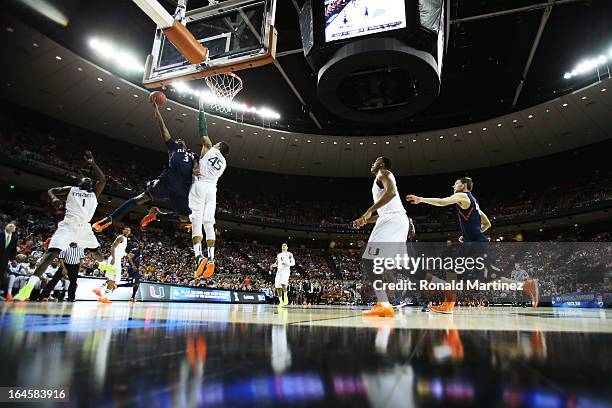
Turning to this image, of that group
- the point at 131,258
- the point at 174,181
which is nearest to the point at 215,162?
the point at 174,181

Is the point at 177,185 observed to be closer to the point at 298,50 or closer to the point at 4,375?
the point at 4,375

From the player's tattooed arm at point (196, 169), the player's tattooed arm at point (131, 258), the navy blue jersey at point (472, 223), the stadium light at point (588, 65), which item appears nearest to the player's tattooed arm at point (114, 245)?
the player's tattooed arm at point (131, 258)

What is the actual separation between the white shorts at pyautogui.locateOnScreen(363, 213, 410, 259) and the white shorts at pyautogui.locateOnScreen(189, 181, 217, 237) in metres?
2.42

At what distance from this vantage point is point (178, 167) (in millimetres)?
5133

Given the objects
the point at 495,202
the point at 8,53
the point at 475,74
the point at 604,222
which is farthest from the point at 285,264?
the point at 604,222

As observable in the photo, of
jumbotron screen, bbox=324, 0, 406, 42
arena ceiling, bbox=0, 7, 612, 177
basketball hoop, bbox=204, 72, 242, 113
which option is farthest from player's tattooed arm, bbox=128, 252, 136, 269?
arena ceiling, bbox=0, 7, 612, 177

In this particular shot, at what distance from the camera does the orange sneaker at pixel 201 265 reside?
5.34 metres

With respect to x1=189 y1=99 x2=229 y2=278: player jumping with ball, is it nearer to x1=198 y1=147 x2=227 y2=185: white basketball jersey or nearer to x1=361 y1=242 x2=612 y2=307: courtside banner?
x1=198 y1=147 x2=227 y2=185: white basketball jersey

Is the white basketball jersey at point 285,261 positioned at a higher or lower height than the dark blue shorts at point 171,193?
lower

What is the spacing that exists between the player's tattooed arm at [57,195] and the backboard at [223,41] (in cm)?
246

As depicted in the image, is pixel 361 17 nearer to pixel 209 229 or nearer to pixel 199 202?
pixel 199 202

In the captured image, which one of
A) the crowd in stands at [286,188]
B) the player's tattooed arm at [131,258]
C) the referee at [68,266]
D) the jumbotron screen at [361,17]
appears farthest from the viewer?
the crowd in stands at [286,188]

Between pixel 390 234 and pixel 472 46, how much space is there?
42.5 ft
